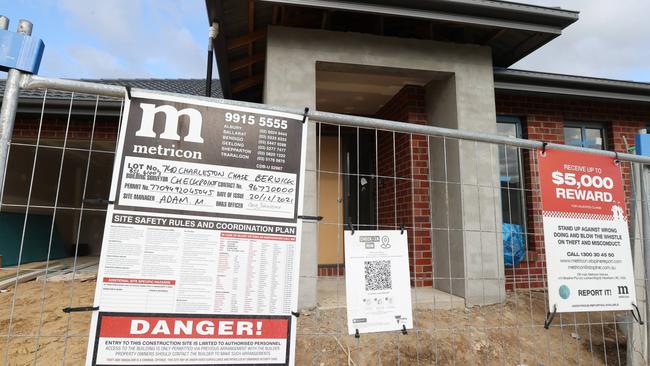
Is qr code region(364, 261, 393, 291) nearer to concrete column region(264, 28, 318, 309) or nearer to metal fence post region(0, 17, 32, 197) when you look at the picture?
metal fence post region(0, 17, 32, 197)

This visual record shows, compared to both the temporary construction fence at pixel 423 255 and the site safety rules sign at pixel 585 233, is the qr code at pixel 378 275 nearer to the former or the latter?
the temporary construction fence at pixel 423 255

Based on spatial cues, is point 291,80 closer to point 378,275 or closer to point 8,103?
point 378,275

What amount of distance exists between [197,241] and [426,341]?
107 inches

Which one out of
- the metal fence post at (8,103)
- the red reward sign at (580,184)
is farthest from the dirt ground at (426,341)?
the metal fence post at (8,103)

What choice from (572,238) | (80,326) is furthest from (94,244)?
(572,238)

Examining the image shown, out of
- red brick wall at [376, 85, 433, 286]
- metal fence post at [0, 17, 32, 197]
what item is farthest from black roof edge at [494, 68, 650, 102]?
metal fence post at [0, 17, 32, 197]

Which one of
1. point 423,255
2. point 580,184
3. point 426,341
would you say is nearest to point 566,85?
point 423,255

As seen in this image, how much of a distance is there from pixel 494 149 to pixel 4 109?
5.07 meters

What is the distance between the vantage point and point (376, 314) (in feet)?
7.30

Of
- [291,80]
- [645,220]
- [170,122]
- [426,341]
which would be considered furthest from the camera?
[291,80]

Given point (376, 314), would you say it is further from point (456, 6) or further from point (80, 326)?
point (456, 6)

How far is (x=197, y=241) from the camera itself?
1856 mm

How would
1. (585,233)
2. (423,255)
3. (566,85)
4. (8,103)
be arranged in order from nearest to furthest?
(8,103)
(585,233)
(423,255)
(566,85)

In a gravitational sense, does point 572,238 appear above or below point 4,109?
below
